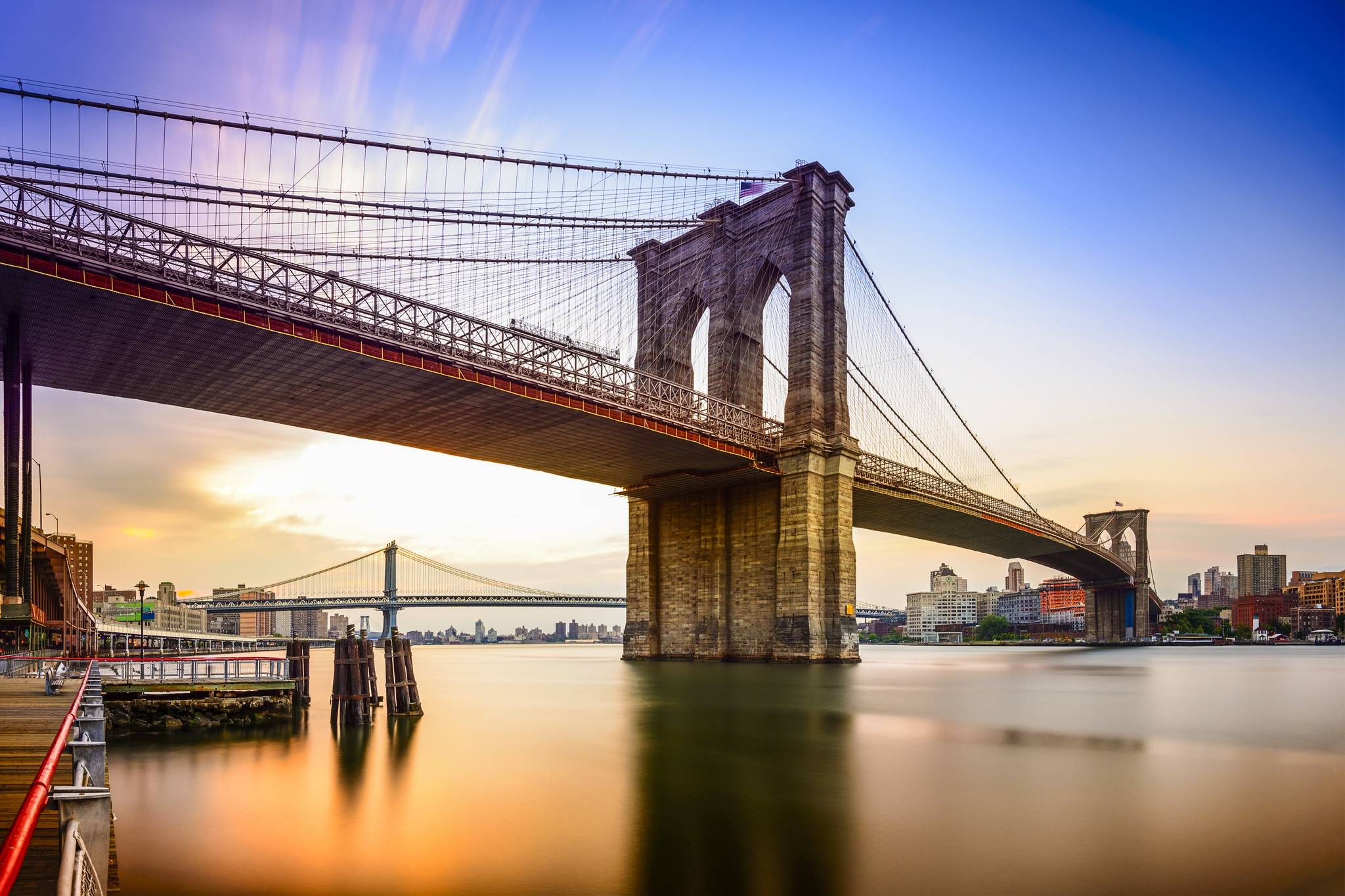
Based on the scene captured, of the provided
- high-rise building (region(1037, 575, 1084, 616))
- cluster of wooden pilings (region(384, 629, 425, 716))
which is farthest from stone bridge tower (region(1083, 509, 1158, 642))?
cluster of wooden pilings (region(384, 629, 425, 716))

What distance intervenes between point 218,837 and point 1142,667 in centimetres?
5350

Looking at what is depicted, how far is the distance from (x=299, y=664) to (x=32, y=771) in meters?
19.6

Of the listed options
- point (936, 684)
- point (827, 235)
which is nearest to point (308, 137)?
point (827, 235)

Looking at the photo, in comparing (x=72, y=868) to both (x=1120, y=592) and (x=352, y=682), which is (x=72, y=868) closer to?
(x=352, y=682)

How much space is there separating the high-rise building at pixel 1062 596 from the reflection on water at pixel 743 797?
18271 centimetres

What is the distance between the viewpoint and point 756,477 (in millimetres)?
46500

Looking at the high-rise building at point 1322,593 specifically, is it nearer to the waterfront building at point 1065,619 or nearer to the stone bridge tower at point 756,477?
the waterfront building at point 1065,619

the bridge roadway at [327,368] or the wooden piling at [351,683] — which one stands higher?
the bridge roadway at [327,368]

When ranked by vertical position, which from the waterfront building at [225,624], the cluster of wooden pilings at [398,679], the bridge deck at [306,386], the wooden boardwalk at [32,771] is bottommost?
the waterfront building at [225,624]

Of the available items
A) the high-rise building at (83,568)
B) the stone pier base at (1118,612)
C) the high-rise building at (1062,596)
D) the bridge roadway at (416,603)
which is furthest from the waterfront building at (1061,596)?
the high-rise building at (83,568)

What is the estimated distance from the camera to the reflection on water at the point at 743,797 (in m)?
8.68

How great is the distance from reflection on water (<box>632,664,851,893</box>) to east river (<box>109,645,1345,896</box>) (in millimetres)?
51

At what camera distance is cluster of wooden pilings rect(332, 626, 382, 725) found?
21.5m

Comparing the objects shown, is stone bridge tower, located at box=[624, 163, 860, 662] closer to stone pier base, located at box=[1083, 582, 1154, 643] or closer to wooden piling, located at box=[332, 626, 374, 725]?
wooden piling, located at box=[332, 626, 374, 725]
